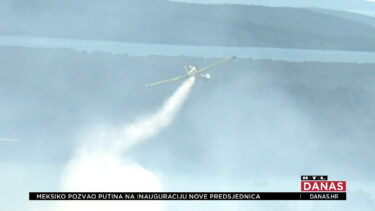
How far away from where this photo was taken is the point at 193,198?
92375 millimetres

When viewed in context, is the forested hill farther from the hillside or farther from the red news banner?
the red news banner

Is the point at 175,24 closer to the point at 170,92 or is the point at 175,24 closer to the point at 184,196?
the point at 170,92

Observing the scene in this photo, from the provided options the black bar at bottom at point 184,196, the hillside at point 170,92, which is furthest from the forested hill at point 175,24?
the black bar at bottom at point 184,196

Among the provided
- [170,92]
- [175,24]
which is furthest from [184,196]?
[175,24]

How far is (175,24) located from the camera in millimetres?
150375

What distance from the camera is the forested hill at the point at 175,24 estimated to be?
144125 mm

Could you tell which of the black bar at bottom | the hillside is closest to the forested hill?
the hillside

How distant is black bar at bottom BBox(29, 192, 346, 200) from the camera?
92.8 metres

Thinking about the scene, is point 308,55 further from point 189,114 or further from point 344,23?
point 189,114

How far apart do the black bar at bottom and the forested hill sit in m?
54.7

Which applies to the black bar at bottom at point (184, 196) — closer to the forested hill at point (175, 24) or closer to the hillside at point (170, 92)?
the hillside at point (170, 92)

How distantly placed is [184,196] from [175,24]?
6728cm

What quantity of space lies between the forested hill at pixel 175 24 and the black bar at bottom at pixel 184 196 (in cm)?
5471

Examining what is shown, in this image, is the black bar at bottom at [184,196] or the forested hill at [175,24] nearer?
the black bar at bottom at [184,196]
